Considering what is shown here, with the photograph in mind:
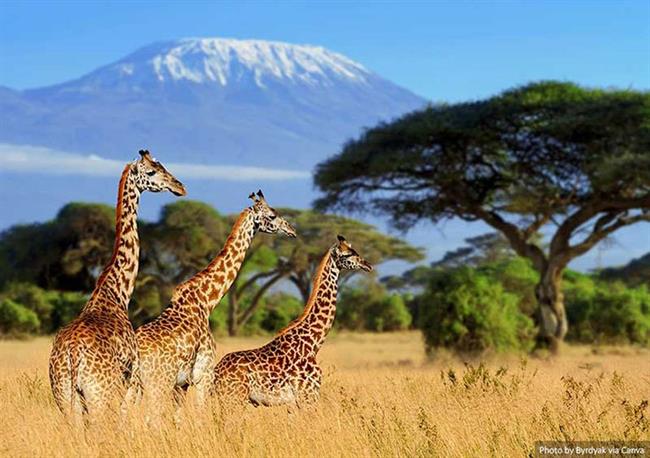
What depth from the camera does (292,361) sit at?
10375mm

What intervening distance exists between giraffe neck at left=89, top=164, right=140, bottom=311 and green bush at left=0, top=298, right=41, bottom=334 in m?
31.2

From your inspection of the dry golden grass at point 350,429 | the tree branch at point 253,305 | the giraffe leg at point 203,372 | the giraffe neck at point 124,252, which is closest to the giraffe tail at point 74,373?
the dry golden grass at point 350,429

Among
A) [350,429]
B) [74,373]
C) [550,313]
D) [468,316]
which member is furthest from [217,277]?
[550,313]

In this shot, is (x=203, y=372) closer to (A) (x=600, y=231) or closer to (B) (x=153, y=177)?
(B) (x=153, y=177)

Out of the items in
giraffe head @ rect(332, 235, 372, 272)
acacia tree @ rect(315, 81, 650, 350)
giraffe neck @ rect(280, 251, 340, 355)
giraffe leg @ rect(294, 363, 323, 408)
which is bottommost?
giraffe leg @ rect(294, 363, 323, 408)

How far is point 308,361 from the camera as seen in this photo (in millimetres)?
10484

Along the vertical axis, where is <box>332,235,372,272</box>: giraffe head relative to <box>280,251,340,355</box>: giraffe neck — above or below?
above

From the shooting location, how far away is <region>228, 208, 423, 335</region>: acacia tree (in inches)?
1850

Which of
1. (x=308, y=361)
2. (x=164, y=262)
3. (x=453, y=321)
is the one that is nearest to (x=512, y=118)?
(x=453, y=321)

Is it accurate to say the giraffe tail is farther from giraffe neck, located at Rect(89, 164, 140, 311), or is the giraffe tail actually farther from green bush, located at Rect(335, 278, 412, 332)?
green bush, located at Rect(335, 278, 412, 332)

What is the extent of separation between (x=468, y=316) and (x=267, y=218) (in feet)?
51.4

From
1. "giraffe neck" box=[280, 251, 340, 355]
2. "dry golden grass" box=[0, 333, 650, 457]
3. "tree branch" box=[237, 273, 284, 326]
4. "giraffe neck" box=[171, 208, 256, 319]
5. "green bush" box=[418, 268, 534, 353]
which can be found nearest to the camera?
"dry golden grass" box=[0, 333, 650, 457]

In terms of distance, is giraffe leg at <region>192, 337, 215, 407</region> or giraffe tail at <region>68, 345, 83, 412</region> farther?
giraffe leg at <region>192, 337, 215, 407</region>

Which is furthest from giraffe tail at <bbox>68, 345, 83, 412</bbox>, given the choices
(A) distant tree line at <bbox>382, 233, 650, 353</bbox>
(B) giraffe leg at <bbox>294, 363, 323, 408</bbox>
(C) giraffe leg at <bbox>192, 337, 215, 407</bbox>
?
→ (A) distant tree line at <bbox>382, 233, 650, 353</bbox>
